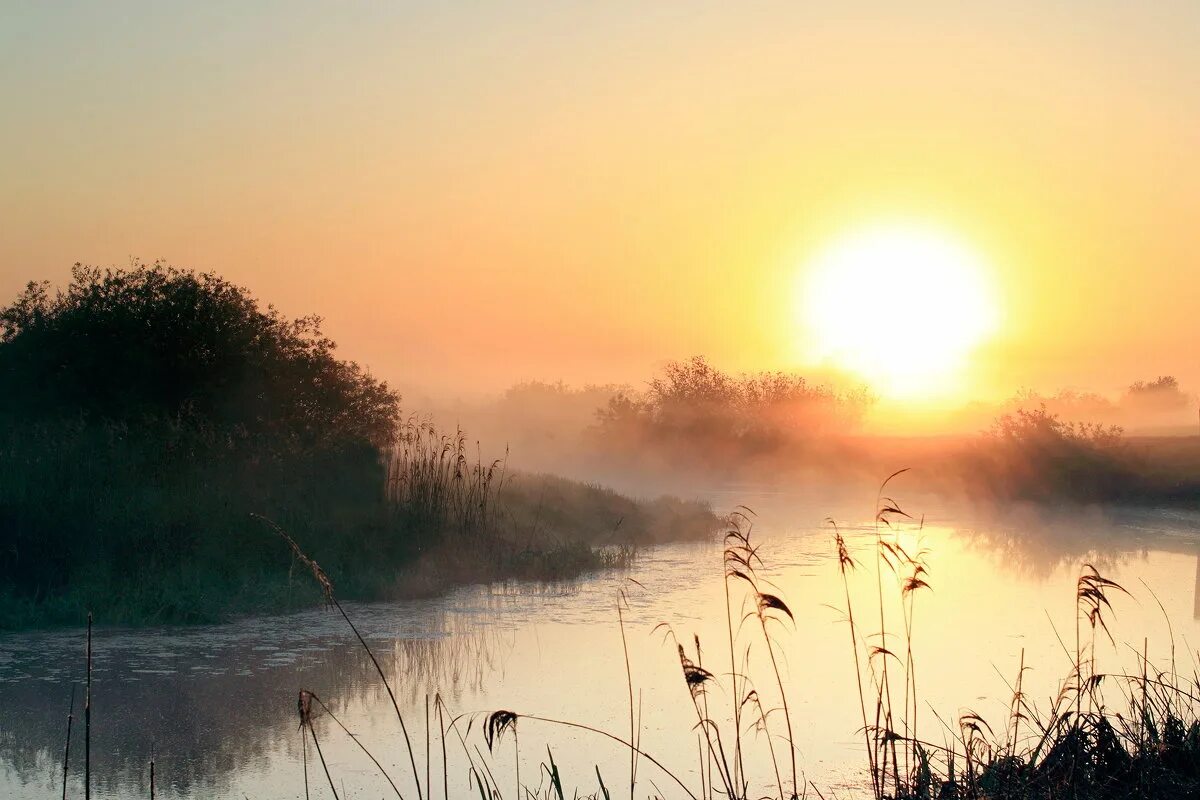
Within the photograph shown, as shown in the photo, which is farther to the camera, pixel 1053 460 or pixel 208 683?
pixel 1053 460

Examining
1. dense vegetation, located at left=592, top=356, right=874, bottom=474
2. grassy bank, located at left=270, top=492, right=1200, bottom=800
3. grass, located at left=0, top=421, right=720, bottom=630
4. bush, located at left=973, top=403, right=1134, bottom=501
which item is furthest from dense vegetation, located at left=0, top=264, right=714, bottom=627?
dense vegetation, located at left=592, top=356, right=874, bottom=474

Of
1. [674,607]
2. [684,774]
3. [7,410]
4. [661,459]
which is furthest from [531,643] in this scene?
[661,459]

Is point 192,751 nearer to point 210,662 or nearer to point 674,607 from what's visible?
point 210,662

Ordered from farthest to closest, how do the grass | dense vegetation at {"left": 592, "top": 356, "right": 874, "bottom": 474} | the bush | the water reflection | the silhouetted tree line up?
dense vegetation at {"left": 592, "top": 356, "right": 874, "bottom": 474} < the bush < the silhouetted tree < the grass < the water reflection

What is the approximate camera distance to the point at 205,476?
13.0 m

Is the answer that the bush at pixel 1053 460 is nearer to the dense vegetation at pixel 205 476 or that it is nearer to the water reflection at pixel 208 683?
the dense vegetation at pixel 205 476

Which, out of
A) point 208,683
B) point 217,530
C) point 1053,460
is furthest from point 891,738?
point 1053,460

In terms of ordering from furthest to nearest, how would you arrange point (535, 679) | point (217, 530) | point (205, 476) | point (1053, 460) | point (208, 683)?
point (1053, 460), point (205, 476), point (217, 530), point (535, 679), point (208, 683)

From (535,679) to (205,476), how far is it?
6.50 metres

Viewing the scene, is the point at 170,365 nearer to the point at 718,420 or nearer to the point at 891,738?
the point at 891,738

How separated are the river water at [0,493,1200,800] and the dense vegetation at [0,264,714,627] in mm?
858

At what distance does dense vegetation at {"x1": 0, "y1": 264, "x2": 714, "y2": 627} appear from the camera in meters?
10.8

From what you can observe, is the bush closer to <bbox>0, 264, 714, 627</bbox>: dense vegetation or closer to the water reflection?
<bbox>0, 264, 714, 627</bbox>: dense vegetation

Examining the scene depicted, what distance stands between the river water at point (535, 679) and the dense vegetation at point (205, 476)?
2.82ft
